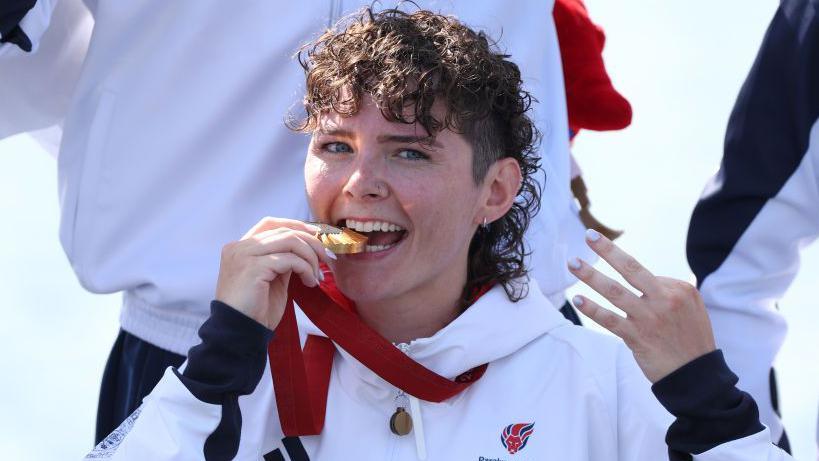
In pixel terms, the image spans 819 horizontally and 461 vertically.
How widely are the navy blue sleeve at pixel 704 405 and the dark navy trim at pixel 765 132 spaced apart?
1075 millimetres

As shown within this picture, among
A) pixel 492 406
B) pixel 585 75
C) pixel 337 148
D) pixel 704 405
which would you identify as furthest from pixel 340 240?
pixel 585 75

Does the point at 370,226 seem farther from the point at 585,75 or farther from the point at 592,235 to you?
the point at 585,75

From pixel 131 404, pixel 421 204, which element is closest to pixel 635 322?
pixel 421 204

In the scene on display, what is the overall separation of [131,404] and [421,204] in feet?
3.42

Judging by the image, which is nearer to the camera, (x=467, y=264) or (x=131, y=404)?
(x=467, y=264)

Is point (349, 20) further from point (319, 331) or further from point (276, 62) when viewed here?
point (319, 331)

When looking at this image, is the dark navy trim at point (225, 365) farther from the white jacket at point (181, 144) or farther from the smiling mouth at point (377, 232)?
the white jacket at point (181, 144)

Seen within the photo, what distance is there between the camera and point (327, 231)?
8.17ft

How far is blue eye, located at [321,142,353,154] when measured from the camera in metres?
2.58

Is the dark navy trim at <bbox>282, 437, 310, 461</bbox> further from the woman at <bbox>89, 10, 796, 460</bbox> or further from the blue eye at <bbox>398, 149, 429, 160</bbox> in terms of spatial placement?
the blue eye at <bbox>398, 149, 429, 160</bbox>

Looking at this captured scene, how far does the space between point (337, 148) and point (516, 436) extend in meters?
0.66

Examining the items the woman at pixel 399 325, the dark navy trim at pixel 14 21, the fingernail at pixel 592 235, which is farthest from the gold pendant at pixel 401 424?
the dark navy trim at pixel 14 21

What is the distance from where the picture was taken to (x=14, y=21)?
280 cm

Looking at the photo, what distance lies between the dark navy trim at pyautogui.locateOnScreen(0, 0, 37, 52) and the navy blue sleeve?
60.1 inches
